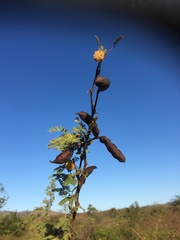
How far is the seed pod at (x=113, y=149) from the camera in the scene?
1.30m

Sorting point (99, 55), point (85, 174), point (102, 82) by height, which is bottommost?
point (85, 174)

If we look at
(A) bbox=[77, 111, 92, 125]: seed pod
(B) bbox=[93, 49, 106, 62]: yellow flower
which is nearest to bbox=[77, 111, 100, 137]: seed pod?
(A) bbox=[77, 111, 92, 125]: seed pod

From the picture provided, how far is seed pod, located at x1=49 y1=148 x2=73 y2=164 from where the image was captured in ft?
4.43

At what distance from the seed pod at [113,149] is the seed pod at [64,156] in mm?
153

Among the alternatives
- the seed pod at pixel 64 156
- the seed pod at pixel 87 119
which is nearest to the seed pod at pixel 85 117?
the seed pod at pixel 87 119

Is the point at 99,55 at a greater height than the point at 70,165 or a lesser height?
greater

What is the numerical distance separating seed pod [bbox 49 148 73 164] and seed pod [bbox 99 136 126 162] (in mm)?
153

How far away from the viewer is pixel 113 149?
132cm

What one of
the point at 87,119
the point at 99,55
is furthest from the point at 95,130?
the point at 99,55

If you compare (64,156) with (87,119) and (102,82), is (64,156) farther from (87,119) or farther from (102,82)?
(102,82)

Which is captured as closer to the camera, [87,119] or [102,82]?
[102,82]

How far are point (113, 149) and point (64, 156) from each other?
22 cm

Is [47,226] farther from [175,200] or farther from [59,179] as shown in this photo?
[175,200]

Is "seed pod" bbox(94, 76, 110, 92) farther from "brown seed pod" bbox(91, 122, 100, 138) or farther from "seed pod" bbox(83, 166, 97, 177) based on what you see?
"seed pod" bbox(83, 166, 97, 177)
